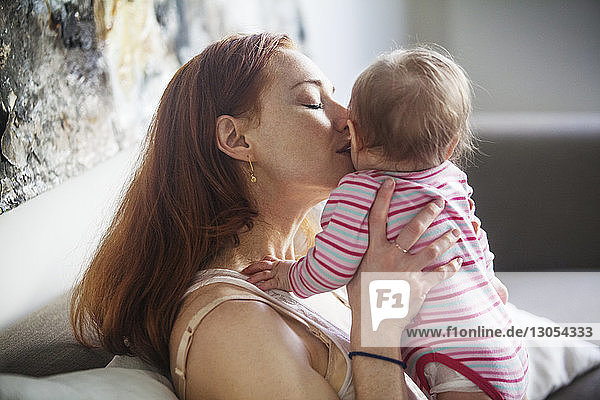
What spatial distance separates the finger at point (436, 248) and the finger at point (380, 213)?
0.06 meters

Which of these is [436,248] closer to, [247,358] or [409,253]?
[409,253]

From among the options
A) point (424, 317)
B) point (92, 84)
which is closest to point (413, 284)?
point (424, 317)

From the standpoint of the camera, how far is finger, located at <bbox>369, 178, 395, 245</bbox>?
1.05 meters

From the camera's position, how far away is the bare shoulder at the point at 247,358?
103 centimetres

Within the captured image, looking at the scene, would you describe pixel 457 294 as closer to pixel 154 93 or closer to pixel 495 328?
pixel 495 328

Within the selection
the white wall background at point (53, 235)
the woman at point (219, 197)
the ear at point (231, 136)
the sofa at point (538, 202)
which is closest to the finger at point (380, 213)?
the woman at point (219, 197)

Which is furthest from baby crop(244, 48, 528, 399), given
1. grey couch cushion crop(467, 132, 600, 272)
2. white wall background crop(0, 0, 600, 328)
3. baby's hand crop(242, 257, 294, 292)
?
white wall background crop(0, 0, 600, 328)

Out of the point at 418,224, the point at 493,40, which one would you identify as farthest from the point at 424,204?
the point at 493,40

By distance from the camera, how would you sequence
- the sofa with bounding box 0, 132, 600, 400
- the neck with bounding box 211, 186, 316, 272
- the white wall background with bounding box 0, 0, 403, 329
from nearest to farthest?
1. the neck with bounding box 211, 186, 316, 272
2. the white wall background with bounding box 0, 0, 403, 329
3. the sofa with bounding box 0, 132, 600, 400

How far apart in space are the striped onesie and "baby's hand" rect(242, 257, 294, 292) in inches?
4.2

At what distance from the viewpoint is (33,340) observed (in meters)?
1.29

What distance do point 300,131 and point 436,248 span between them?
0.34 meters

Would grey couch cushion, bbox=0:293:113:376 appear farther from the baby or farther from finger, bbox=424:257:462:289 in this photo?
finger, bbox=424:257:462:289

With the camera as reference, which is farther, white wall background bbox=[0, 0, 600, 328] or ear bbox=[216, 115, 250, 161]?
white wall background bbox=[0, 0, 600, 328]
